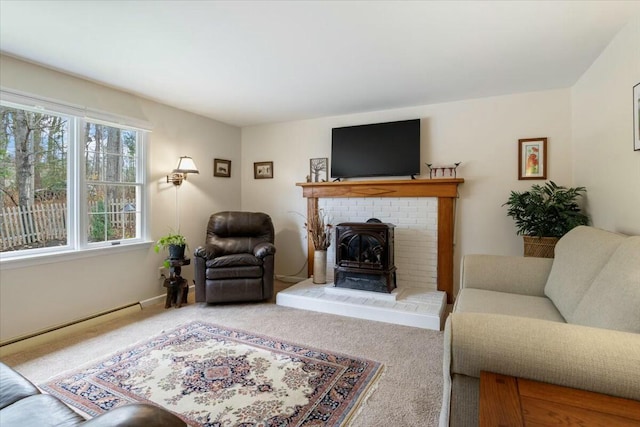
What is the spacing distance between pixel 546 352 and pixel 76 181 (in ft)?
12.2

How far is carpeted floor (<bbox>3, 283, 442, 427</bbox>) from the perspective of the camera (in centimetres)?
Result: 181

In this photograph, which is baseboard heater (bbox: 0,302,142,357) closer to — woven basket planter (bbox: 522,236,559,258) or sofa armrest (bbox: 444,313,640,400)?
sofa armrest (bbox: 444,313,640,400)

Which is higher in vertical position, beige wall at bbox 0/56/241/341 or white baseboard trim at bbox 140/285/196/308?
beige wall at bbox 0/56/241/341

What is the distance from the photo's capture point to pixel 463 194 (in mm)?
3674

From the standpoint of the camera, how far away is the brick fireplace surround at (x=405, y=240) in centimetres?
335

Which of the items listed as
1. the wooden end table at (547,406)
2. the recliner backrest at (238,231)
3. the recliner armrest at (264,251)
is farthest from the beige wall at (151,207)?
the wooden end table at (547,406)

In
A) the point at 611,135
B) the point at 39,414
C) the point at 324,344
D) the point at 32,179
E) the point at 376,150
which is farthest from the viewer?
the point at 376,150

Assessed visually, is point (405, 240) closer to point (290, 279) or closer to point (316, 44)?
point (290, 279)

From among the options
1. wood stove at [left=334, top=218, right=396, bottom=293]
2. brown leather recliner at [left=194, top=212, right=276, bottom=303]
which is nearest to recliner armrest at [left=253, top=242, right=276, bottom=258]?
brown leather recliner at [left=194, top=212, right=276, bottom=303]

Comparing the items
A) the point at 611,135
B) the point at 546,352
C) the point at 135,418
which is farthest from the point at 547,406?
the point at 611,135

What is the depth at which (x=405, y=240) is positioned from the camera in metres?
3.88

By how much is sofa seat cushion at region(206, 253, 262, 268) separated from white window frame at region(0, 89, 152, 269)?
0.83 meters

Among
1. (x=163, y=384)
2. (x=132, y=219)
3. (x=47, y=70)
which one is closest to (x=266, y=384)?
(x=163, y=384)

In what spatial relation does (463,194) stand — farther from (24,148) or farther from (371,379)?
(24,148)
